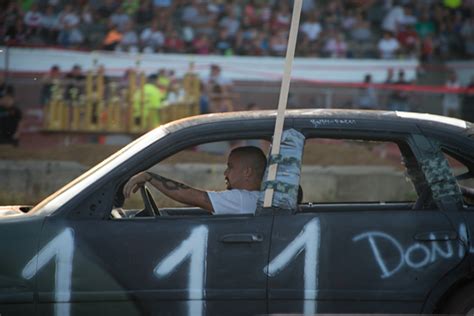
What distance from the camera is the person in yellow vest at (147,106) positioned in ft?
48.4

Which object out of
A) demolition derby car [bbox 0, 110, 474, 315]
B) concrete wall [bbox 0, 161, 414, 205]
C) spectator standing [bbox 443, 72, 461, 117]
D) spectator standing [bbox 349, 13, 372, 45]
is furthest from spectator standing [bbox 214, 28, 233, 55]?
demolition derby car [bbox 0, 110, 474, 315]

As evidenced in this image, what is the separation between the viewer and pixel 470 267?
4.86 metres

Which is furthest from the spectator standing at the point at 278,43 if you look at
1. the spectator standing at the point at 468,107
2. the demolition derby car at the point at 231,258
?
the demolition derby car at the point at 231,258

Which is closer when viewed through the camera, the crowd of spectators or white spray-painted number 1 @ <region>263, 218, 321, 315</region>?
white spray-painted number 1 @ <region>263, 218, 321, 315</region>

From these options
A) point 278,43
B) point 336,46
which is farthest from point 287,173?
point 336,46

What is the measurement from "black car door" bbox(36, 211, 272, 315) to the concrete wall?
693 cm

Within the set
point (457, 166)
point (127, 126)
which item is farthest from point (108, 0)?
point (457, 166)

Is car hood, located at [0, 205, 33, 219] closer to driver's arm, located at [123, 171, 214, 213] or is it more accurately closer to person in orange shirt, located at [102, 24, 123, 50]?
driver's arm, located at [123, 171, 214, 213]

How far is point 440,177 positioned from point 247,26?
13166 mm

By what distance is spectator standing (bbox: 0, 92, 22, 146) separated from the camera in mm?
13695

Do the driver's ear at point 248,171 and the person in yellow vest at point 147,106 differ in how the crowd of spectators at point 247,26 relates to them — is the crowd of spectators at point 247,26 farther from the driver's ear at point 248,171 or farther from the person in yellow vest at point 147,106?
the driver's ear at point 248,171

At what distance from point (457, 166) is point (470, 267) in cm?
128

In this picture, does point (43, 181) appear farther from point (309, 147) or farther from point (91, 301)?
point (91, 301)

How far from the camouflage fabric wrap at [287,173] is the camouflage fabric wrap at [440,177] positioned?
701 millimetres
